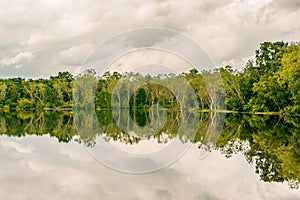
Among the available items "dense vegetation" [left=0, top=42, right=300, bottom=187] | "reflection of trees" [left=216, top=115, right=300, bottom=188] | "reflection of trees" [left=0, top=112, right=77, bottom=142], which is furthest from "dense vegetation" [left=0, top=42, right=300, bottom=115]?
"reflection of trees" [left=216, top=115, right=300, bottom=188]

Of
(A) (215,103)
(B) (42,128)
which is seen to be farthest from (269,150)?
(A) (215,103)

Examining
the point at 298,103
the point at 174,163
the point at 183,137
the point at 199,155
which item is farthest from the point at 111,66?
the point at 298,103

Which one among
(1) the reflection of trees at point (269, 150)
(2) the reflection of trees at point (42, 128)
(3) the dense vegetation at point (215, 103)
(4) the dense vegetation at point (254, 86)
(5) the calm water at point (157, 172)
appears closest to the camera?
(5) the calm water at point (157, 172)

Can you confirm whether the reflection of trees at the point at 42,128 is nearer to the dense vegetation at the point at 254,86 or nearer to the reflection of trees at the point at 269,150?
the dense vegetation at the point at 254,86

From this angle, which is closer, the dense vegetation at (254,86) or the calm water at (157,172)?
the calm water at (157,172)

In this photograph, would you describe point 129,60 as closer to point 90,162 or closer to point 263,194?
point 90,162

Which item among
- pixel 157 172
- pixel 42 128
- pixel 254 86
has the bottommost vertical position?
pixel 157 172

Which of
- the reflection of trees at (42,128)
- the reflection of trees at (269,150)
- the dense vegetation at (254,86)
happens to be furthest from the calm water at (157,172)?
the dense vegetation at (254,86)

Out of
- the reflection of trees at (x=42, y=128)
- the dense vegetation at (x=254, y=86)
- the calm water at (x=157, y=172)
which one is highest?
the dense vegetation at (x=254, y=86)

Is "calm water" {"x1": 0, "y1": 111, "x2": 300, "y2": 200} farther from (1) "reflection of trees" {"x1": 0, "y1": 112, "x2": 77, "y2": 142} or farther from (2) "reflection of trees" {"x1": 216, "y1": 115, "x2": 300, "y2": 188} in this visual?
(1) "reflection of trees" {"x1": 0, "y1": 112, "x2": 77, "y2": 142}

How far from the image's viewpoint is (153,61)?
548 inches

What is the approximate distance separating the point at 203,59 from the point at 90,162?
17.9 ft

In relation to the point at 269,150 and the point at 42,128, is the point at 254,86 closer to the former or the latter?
the point at 42,128

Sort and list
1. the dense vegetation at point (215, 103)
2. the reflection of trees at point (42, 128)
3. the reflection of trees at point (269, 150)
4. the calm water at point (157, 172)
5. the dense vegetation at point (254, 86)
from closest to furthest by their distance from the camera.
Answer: the calm water at point (157, 172), the reflection of trees at point (269, 150), the dense vegetation at point (215, 103), the reflection of trees at point (42, 128), the dense vegetation at point (254, 86)
